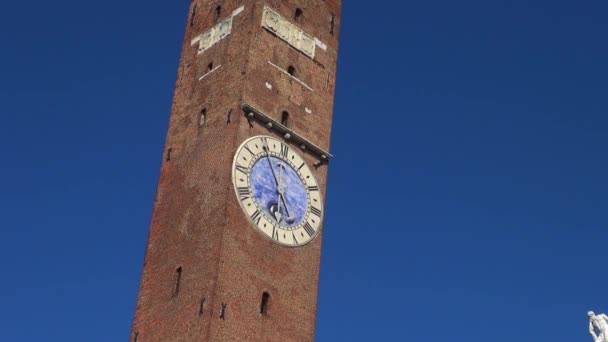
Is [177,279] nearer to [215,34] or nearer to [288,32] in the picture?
[215,34]

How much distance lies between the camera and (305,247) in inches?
1524

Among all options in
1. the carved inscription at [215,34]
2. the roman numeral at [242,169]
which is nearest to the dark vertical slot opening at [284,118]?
the roman numeral at [242,169]

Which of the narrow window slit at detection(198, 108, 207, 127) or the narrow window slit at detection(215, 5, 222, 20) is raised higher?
the narrow window slit at detection(215, 5, 222, 20)

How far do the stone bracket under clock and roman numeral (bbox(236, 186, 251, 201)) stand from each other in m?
2.64

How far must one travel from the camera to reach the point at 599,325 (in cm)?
3139

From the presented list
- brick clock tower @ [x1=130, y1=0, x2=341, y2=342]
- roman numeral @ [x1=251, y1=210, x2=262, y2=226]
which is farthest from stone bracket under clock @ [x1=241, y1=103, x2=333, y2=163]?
roman numeral @ [x1=251, y1=210, x2=262, y2=226]

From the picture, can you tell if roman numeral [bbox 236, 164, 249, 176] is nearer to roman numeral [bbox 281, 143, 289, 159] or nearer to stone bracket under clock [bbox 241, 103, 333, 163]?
stone bracket under clock [bbox 241, 103, 333, 163]

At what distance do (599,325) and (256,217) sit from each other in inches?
471

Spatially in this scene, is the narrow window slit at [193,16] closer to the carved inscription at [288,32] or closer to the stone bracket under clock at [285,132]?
the carved inscription at [288,32]

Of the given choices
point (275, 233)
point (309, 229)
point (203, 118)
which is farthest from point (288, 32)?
point (275, 233)

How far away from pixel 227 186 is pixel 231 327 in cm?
486

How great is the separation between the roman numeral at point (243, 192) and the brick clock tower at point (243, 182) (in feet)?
0.15

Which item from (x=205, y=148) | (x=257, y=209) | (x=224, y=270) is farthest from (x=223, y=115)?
(x=224, y=270)

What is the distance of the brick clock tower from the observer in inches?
1419
